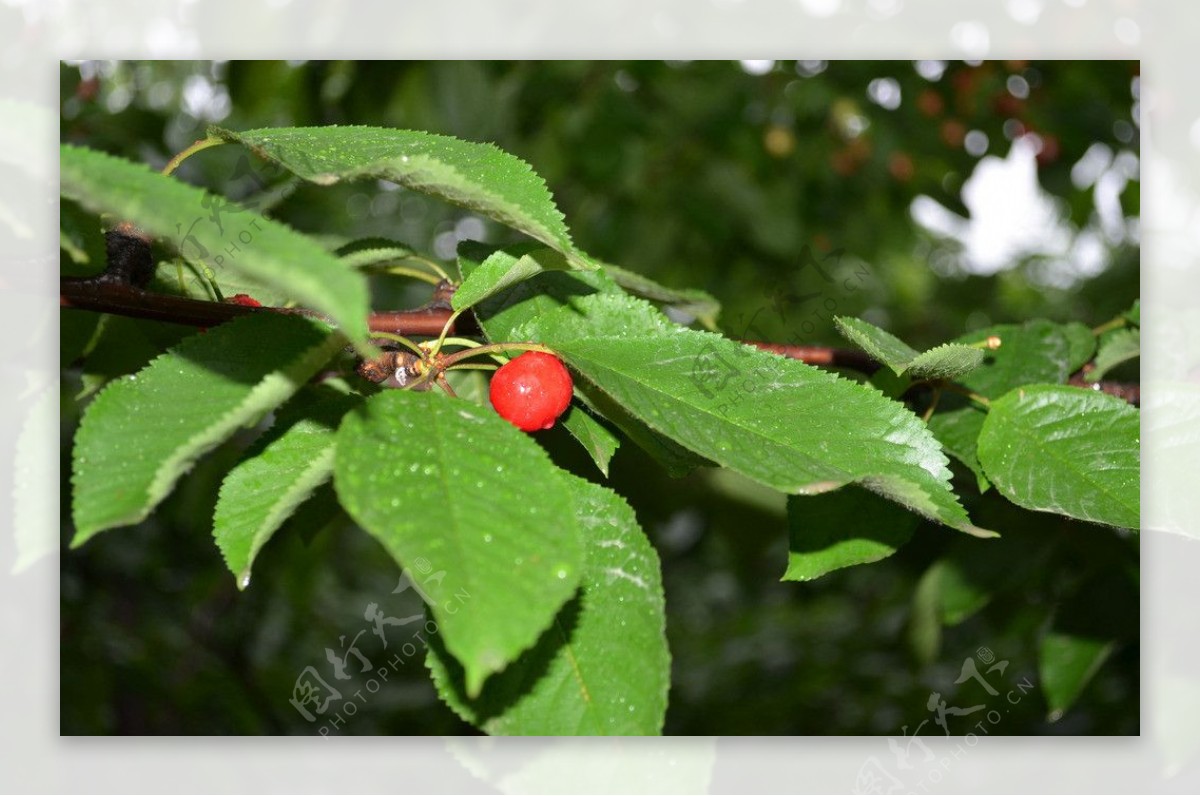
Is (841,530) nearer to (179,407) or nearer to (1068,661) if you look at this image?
(179,407)

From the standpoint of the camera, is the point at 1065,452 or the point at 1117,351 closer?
the point at 1065,452

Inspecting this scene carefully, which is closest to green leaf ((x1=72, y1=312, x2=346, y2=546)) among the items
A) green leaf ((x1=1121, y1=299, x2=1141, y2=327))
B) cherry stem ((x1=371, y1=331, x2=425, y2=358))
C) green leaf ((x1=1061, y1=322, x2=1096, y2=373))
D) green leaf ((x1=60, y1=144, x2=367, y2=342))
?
cherry stem ((x1=371, y1=331, x2=425, y2=358))

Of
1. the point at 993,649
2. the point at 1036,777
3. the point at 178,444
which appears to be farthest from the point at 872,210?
the point at 178,444

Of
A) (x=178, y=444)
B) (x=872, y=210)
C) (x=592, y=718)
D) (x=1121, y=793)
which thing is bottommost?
(x=1121, y=793)

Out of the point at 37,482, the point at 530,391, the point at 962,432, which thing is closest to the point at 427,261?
the point at 530,391

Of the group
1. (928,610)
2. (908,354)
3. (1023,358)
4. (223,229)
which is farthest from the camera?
(928,610)

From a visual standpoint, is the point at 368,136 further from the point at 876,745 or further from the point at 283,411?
the point at 876,745
